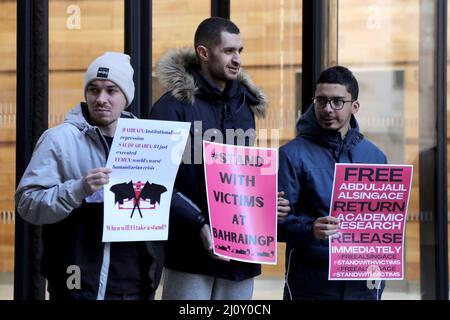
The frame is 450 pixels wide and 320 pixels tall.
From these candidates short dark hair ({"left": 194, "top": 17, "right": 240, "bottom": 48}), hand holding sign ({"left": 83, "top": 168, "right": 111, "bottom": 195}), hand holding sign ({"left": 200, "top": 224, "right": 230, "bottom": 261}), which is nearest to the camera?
hand holding sign ({"left": 83, "top": 168, "right": 111, "bottom": 195})

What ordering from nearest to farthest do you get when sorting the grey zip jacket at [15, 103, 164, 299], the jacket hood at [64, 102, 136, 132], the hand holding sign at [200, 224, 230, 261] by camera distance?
the grey zip jacket at [15, 103, 164, 299], the jacket hood at [64, 102, 136, 132], the hand holding sign at [200, 224, 230, 261]

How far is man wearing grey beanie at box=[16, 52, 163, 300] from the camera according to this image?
15.4 feet

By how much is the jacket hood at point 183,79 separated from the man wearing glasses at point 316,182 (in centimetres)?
26

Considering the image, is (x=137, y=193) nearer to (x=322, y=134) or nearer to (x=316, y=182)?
(x=316, y=182)

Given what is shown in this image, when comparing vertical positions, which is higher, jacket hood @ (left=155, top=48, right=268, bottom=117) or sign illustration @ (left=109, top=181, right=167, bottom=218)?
jacket hood @ (left=155, top=48, right=268, bottom=117)

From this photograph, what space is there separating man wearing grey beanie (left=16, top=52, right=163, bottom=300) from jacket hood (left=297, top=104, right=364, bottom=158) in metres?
0.97

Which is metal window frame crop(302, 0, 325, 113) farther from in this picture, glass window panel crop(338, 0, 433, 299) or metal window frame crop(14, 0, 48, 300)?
metal window frame crop(14, 0, 48, 300)

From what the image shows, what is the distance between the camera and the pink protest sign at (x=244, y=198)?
5105 millimetres

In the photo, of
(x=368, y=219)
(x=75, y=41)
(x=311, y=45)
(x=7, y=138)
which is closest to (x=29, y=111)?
(x=7, y=138)

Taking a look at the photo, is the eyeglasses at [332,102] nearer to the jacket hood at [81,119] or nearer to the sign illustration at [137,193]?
the sign illustration at [137,193]

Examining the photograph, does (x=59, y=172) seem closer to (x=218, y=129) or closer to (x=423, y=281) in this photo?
(x=218, y=129)

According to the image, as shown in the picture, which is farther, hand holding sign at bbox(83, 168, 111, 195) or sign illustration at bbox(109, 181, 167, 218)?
sign illustration at bbox(109, 181, 167, 218)

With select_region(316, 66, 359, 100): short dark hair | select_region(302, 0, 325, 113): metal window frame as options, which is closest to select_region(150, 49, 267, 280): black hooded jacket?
select_region(316, 66, 359, 100): short dark hair
